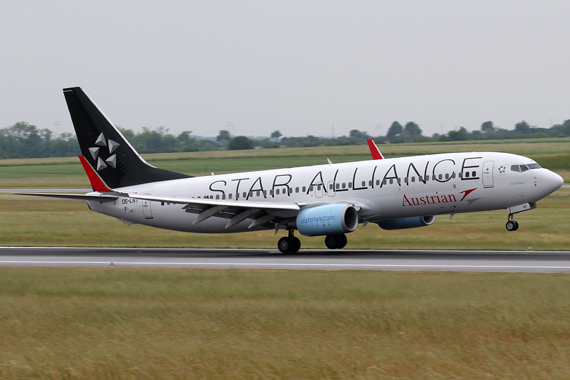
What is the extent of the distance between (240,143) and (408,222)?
282ft

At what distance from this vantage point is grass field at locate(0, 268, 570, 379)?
10.6 m

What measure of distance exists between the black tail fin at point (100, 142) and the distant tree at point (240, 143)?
3144 inches

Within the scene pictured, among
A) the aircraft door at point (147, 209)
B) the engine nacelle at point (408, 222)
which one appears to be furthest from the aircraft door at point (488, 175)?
the aircraft door at point (147, 209)

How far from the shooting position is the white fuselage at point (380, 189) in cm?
2770

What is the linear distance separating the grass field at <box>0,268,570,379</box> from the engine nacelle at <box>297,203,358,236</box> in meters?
7.79

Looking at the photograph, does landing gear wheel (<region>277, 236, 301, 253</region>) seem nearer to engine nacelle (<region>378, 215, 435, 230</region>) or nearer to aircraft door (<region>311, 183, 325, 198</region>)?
aircraft door (<region>311, 183, 325, 198</region>)

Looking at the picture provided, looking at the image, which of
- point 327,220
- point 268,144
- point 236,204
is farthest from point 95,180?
point 268,144

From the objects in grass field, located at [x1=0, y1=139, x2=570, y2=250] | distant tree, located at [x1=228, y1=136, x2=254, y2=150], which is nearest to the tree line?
distant tree, located at [x1=228, y1=136, x2=254, y2=150]

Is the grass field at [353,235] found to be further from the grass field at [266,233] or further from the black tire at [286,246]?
the black tire at [286,246]

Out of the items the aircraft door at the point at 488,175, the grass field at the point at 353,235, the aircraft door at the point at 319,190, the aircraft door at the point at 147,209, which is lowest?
the grass field at the point at 353,235

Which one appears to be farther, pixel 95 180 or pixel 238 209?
pixel 95 180

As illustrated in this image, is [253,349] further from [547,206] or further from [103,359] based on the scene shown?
[547,206]

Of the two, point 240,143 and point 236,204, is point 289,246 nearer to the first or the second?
point 236,204

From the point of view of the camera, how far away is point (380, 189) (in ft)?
95.6
